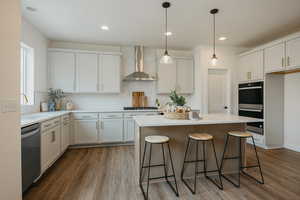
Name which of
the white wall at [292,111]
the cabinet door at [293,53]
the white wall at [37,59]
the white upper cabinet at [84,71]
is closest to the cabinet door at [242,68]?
the white wall at [292,111]

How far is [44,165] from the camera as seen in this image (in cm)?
242

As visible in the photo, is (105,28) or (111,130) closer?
(105,28)

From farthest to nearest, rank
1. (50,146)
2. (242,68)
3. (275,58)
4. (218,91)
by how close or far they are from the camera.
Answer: (218,91) < (242,68) < (275,58) < (50,146)

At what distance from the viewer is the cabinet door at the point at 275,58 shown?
3.31 metres

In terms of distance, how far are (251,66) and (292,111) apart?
1.43 meters

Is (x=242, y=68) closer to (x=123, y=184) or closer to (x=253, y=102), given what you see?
(x=253, y=102)

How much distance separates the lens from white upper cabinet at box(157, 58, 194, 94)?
14.8 feet

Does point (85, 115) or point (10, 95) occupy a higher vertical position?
point (10, 95)

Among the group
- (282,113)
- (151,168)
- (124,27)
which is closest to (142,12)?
(124,27)

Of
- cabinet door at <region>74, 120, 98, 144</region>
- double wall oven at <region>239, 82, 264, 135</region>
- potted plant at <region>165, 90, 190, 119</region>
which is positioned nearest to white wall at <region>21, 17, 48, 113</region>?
cabinet door at <region>74, 120, 98, 144</region>

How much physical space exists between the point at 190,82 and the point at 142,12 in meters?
2.63

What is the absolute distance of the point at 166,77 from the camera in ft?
14.8

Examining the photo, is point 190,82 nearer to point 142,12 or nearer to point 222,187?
point 142,12

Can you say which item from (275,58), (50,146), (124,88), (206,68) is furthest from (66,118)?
(275,58)
